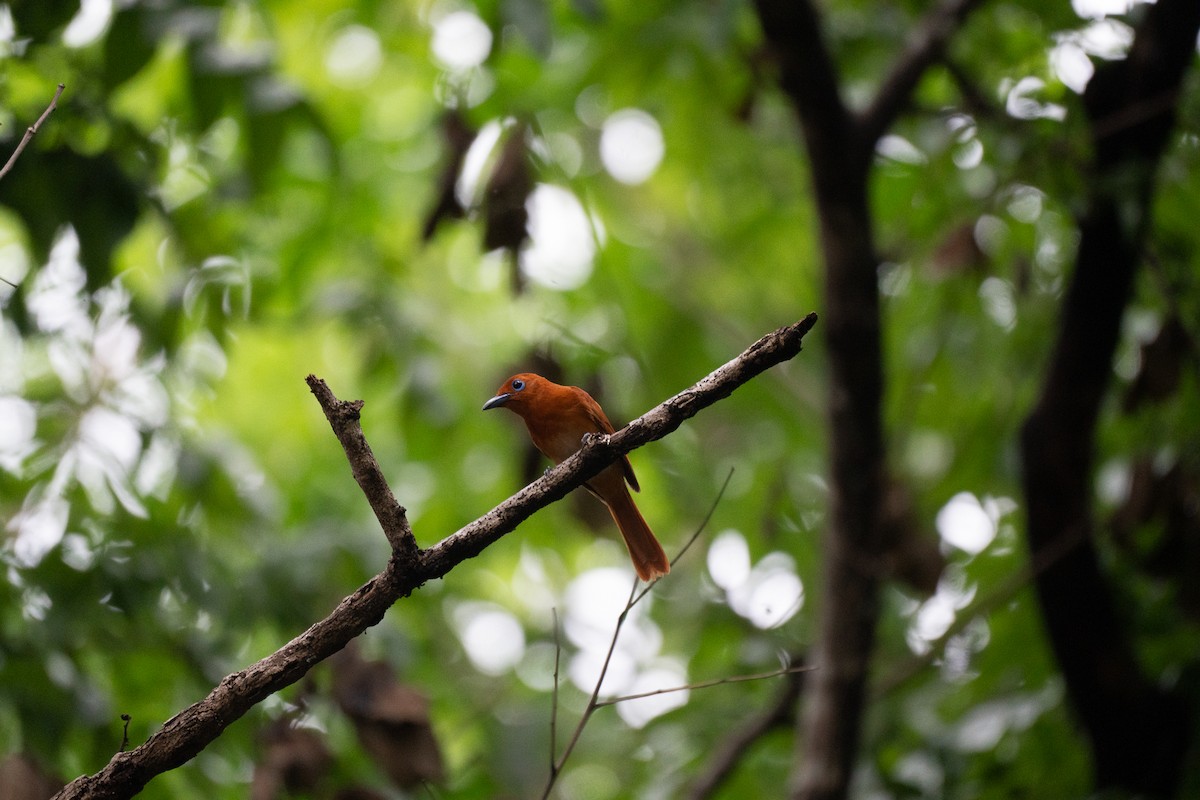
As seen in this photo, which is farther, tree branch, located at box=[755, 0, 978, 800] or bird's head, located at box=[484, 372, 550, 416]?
tree branch, located at box=[755, 0, 978, 800]

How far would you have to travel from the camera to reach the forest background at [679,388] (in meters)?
3.69

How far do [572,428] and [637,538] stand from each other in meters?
0.43

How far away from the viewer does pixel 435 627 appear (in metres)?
7.39

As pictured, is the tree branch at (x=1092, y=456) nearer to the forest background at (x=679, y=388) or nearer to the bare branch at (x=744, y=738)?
the forest background at (x=679, y=388)

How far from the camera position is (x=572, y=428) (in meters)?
3.14

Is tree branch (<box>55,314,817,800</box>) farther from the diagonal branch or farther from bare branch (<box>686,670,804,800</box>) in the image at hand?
bare branch (<box>686,670,804,800</box>)

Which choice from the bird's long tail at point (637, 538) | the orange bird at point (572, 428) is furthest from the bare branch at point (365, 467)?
the bird's long tail at point (637, 538)

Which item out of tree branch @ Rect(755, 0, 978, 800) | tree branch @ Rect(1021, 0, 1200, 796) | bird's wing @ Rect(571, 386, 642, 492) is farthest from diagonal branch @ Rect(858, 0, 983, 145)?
bird's wing @ Rect(571, 386, 642, 492)

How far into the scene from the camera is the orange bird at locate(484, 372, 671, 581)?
3.12 meters

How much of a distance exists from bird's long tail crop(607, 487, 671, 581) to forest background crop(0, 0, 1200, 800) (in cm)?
20

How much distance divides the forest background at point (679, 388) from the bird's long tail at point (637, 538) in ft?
0.66

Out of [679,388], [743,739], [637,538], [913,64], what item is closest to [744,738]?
[743,739]

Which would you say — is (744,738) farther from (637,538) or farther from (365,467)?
(365,467)

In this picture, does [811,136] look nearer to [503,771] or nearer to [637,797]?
[503,771]
